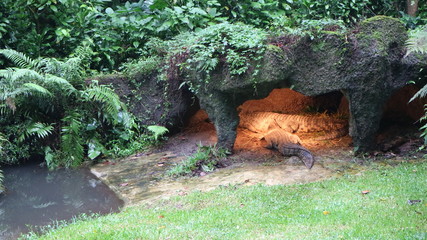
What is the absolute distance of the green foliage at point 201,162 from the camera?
775cm

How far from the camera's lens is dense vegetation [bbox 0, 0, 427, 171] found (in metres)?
8.16

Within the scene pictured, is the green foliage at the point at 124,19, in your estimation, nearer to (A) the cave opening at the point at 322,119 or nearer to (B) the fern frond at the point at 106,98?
(B) the fern frond at the point at 106,98

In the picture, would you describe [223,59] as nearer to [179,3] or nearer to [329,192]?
[329,192]

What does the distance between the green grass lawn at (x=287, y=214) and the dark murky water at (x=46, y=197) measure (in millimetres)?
849

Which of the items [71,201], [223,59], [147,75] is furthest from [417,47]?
[147,75]

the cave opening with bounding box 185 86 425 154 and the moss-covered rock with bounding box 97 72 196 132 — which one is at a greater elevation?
the moss-covered rock with bounding box 97 72 196 132

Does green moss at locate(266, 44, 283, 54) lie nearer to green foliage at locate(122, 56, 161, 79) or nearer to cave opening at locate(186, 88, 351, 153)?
cave opening at locate(186, 88, 351, 153)

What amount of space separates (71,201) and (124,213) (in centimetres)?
169

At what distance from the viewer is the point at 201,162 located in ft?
26.5

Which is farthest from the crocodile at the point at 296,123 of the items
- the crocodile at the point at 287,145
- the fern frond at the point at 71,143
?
the fern frond at the point at 71,143

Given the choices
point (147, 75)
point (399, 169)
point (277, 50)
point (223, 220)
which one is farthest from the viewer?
point (147, 75)

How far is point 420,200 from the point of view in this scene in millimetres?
5160

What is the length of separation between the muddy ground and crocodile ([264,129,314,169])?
0.42ft

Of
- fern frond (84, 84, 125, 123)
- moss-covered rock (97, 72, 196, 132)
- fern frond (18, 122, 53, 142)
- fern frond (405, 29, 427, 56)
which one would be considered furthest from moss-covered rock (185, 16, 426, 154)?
fern frond (18, 122, 53, 142)
